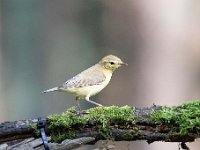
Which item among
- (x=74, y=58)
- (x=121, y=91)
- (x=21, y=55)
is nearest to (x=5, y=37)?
(x=21, y=55)

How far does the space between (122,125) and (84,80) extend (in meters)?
0.86

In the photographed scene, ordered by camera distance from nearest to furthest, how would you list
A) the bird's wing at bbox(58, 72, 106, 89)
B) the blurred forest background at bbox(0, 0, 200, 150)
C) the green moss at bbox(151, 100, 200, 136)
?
the green moss at bbox(151, 100, 200, 136) → the bird's wing at bbox(58, 72, 106, 89) → the blurred forest background at bbox(0, 0, 200, 150)

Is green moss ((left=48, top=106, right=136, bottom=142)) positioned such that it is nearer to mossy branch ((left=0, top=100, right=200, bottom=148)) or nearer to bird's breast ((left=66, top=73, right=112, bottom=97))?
mossy branch ((left=0, top=100, right=200, bottom=148))

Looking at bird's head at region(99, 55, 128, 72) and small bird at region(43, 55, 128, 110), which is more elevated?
bird's head at region(99, 55, 128, 72)

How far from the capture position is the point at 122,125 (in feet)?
11.1

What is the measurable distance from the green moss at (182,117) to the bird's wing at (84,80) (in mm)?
836

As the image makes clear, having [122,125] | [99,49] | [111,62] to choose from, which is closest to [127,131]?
[122,125]

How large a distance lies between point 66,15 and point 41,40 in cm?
63

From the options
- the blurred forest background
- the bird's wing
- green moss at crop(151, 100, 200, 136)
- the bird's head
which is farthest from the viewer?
the blurred forest background

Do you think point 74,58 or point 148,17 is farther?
point 74,58

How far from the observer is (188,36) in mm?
7230

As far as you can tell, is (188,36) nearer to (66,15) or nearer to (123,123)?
(123,123)

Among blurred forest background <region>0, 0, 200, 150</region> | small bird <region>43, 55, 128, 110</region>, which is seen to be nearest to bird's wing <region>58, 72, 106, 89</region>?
small bird <region>43, 55, 128, 110</region>

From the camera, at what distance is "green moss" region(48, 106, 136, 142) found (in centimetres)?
338
